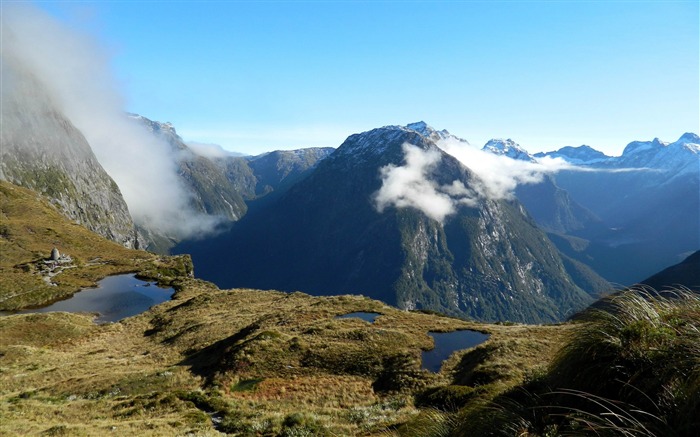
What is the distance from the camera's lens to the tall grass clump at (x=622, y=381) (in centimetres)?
669

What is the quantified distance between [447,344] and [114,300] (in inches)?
3728

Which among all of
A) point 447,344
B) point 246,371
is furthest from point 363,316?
point 246,371

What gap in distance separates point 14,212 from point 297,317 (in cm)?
21647

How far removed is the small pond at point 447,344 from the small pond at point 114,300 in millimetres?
71342

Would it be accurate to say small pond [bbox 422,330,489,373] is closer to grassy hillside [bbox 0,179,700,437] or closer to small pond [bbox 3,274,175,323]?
grassy hillside [bbox 0,179,700,437]

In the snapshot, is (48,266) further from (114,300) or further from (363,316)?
(363,316)

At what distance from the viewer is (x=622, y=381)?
327 inches

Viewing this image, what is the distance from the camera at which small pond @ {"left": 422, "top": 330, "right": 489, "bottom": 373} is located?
38.5 metres

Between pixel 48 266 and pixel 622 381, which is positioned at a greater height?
pixel 622 381

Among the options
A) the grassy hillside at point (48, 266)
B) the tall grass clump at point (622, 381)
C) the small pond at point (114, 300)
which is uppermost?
the tall grass clump at point (622, 381)

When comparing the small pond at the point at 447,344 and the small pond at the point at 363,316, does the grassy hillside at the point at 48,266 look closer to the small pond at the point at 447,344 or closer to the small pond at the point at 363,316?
the small pond at the point at 363,316

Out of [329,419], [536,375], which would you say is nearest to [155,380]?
[329,419]

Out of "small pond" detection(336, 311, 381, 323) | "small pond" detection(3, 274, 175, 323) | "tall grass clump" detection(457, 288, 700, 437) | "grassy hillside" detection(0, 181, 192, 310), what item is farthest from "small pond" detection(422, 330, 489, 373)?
"grassy hillside" detection(0, 181, 192, 310)

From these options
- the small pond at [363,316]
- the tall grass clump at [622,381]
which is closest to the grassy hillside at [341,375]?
the tall grass clump at [622,381]
